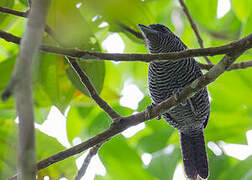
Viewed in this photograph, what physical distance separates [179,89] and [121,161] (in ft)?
2.11

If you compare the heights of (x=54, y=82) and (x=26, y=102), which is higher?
(x=26, y=102)

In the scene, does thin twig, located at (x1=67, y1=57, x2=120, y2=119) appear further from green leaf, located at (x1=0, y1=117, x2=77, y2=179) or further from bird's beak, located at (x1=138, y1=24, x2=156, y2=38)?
bird's beak, located at (x1=138, y1=24, x2=156, y2=38)

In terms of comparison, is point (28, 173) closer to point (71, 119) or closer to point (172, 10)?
point (71, 119)

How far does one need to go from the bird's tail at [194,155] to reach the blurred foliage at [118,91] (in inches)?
3.4

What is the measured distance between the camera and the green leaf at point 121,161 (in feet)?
8.70

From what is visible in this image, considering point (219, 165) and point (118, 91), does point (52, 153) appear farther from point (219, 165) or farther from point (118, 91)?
point (219, 165)

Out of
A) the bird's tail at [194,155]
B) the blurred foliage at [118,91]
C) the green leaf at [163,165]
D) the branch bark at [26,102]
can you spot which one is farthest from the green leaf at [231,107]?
the branch bark at [26,102]

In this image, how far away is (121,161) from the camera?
2648mm

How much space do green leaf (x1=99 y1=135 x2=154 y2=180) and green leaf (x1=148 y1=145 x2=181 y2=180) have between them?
91 millimetres

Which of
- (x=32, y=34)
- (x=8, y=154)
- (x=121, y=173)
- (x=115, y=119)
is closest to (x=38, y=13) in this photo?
(x=32, y=34)

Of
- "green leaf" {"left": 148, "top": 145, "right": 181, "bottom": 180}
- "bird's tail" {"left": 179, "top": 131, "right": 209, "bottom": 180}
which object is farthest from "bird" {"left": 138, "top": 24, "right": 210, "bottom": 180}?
"green leaf" {"left": 148, "top": 145, "right": 181, "bottom": 180}

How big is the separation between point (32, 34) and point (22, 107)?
105mm

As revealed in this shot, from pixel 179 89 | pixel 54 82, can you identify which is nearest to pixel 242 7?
pixel 179 89

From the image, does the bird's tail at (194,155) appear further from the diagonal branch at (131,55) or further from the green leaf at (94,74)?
the diagonal branch at (131,55)
